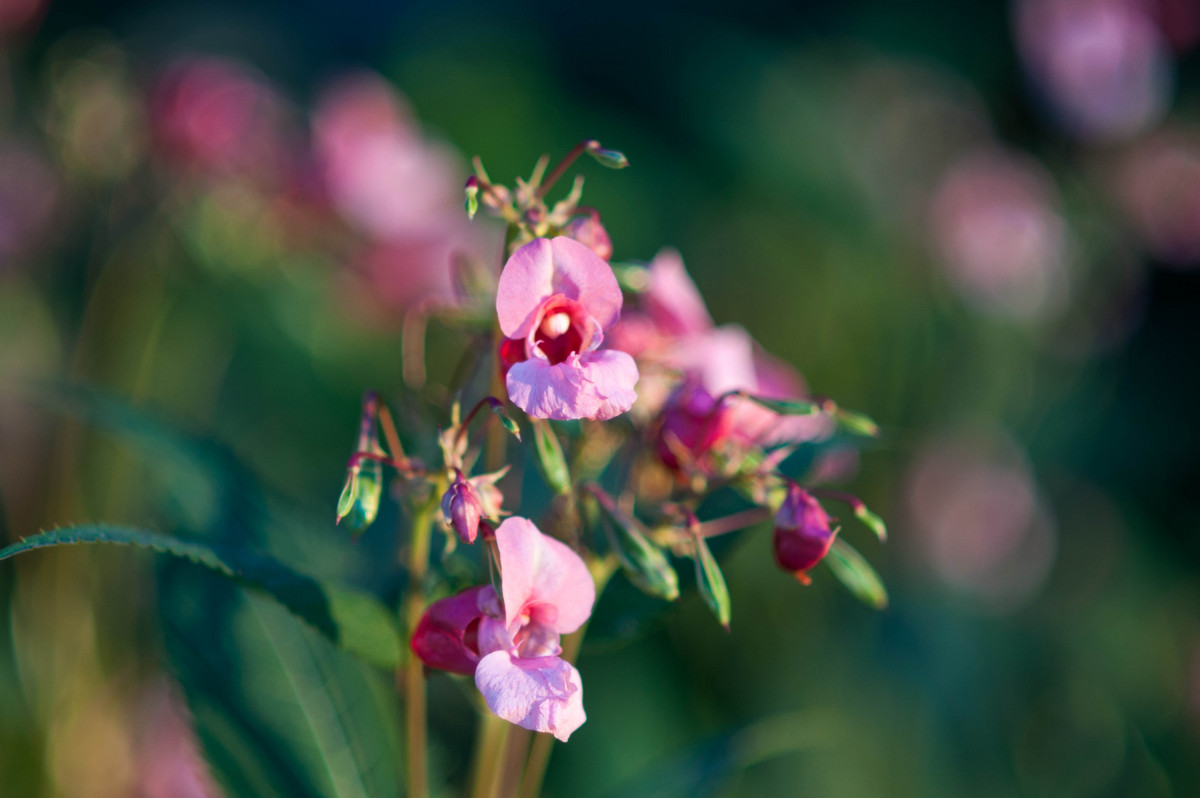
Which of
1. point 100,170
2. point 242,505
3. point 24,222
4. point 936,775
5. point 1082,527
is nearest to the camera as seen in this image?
point 242,505

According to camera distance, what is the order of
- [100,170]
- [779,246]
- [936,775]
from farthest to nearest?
[779,246], [936,775], [100,170]

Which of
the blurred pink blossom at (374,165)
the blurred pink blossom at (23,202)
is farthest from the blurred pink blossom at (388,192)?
the blurred pink blossom at (23,202)

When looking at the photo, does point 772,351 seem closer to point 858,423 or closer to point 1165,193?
point 1165,193

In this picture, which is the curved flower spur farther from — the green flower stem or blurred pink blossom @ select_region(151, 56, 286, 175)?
blurred pink blossom @ select_region(151, 56, 286, 175)

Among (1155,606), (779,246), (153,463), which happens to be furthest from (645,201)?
(153,463)

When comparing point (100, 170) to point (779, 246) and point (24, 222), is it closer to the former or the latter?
point (24, 222)

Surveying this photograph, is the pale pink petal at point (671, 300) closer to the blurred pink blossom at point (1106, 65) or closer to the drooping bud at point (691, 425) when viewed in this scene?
the drooping bud at point (691, 425)

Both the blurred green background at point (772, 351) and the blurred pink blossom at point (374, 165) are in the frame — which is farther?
the blurred pink blossom at point (374, 165)
